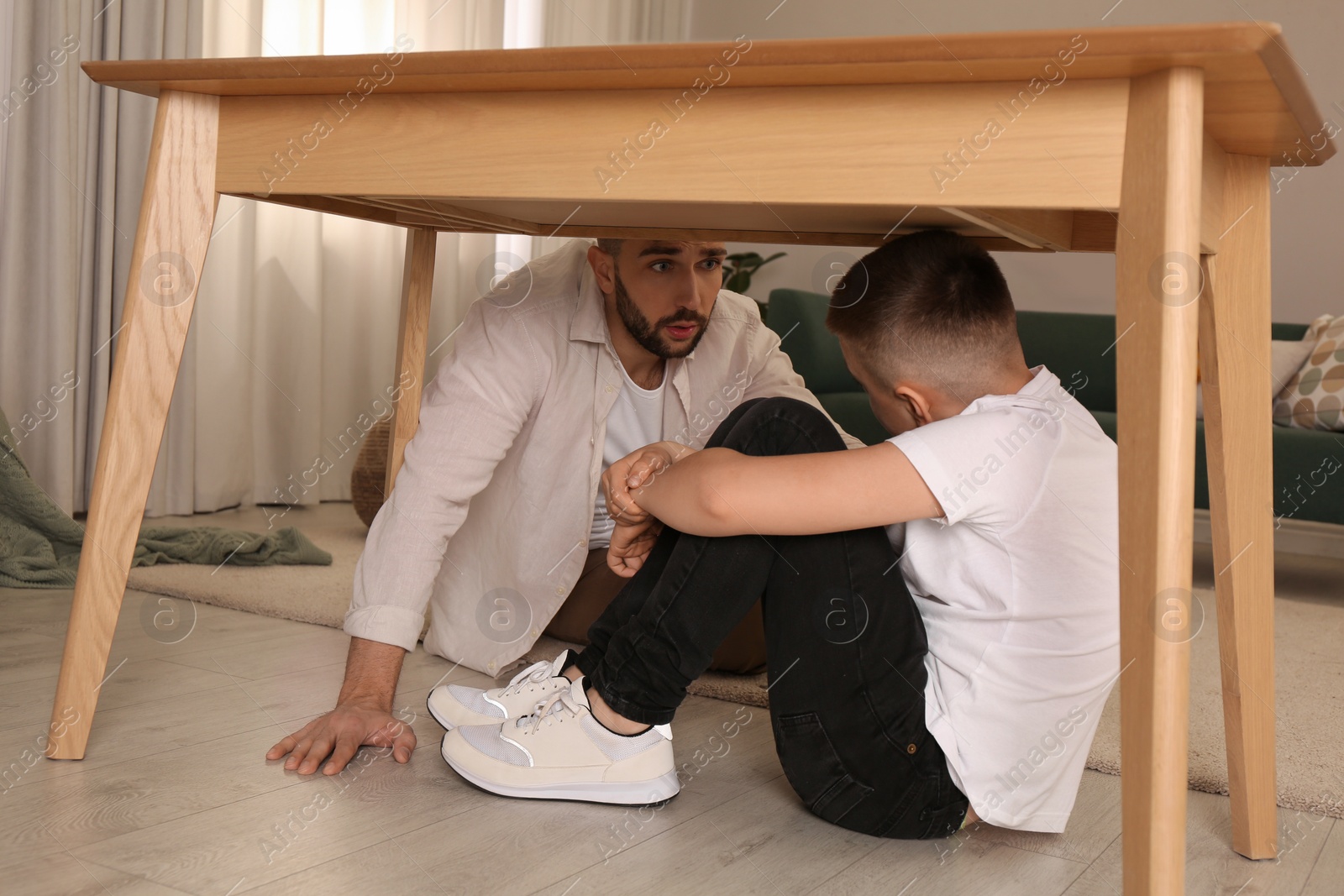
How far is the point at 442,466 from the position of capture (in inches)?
45.6

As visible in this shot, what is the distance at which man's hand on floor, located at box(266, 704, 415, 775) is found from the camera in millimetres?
1013

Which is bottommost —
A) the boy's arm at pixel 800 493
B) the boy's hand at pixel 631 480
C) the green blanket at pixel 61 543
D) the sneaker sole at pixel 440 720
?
the green blanket at pixel 61 543

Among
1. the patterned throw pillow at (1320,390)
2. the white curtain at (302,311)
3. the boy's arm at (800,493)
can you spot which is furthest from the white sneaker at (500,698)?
the patterned throw pillow at (1320,390)

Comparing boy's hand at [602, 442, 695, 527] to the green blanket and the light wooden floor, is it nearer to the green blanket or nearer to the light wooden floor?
the light wooden floor

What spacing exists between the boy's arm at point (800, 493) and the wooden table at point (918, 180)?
0.18 meters

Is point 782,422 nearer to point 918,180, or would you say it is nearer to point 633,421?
point 918,180

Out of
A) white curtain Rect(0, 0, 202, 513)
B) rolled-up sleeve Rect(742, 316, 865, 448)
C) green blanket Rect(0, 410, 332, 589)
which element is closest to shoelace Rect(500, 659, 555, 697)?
rolled-up sleeve Rect(742, 316, 865, 448)

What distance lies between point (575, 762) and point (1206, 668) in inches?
45.1

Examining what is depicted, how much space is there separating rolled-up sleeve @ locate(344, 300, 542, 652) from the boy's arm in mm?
343

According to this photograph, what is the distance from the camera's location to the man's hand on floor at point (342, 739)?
101 cm

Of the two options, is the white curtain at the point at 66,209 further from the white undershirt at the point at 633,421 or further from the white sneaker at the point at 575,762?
the white sneaker at the point at 575,762

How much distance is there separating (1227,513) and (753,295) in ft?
12.3

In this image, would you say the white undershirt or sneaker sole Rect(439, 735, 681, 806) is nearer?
sneaker sole Rect(439, 735, 681, 806)

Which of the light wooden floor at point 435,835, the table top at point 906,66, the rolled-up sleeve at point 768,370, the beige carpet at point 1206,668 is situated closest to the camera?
the table top at point 906,66
